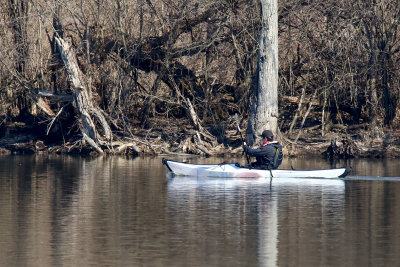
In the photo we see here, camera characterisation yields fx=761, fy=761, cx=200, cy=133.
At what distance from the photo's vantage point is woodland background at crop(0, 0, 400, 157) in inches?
1158

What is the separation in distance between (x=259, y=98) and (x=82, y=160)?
6.65 meters

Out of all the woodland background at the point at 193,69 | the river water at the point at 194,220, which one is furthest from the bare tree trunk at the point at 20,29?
the river water at the point at 194,220

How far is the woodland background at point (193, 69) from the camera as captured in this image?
29406 millimetres

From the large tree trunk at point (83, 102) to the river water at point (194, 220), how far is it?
294 inches

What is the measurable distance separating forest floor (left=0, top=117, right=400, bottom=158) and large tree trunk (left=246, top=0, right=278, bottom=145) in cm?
132

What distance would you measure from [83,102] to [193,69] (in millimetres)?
5294

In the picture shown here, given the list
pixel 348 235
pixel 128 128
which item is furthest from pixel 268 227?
pixel 128 128

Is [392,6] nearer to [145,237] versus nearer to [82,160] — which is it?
[82,160]

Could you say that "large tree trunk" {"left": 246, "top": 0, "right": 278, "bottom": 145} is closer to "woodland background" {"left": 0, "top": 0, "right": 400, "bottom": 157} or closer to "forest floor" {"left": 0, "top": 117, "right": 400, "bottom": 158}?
"forest floor" {"left": 0, "top": 117, "right": 400, "bottom": 158}

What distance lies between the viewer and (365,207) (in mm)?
14891

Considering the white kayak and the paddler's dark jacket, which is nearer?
the white kayak

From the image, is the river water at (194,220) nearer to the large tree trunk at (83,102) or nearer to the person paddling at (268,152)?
the person paddling at (268,152)

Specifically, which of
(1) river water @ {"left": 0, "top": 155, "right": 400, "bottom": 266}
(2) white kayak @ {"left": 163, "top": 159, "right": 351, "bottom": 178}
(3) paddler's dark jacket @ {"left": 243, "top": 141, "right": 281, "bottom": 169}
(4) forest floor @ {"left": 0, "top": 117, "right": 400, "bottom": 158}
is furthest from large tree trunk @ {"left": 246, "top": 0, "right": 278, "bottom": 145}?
(3) paddler's dark jacket @ {"left": 243, "top": 141, "right": 281, "bottom": 169}

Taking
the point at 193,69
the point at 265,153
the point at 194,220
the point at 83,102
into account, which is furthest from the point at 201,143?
the point at 194,220
